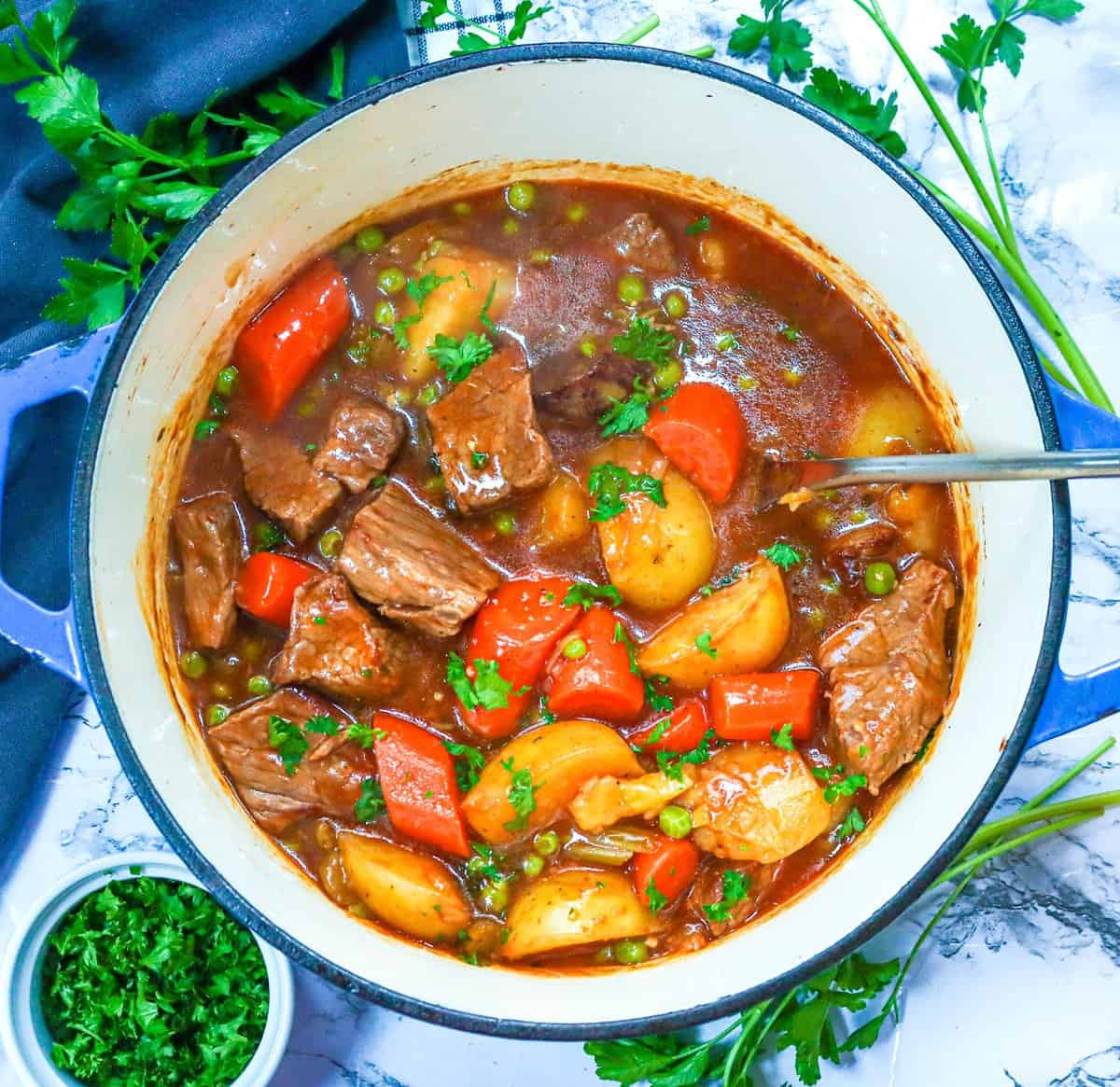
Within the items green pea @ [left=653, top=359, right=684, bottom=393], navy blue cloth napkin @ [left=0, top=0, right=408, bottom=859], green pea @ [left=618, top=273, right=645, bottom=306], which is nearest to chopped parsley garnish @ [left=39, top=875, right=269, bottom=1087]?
navy blue cloth napkin @ [left=0, top=0, right=408, bottom=859]

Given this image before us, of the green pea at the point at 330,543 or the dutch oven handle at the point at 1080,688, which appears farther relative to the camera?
the green pea at the point at 330,543

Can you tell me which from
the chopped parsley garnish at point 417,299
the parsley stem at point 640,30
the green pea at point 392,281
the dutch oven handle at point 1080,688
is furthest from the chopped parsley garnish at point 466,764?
the parsley stem at point 640,30

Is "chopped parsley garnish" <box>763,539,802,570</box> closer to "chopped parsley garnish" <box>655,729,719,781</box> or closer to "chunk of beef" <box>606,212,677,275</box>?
"chopped parsley garnish" <box>655,729,719,781</box>

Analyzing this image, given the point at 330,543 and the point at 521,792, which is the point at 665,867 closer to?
the point at 521,792

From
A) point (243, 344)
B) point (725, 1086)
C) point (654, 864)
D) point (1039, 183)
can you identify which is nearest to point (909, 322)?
point (1039, 183)

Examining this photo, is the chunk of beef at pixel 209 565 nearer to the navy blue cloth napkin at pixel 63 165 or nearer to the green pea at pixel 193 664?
the green pea at pixel 193 664

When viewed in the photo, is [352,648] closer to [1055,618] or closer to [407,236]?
[407,236]

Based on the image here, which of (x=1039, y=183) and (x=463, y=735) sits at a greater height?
(x=1039, y=183)
